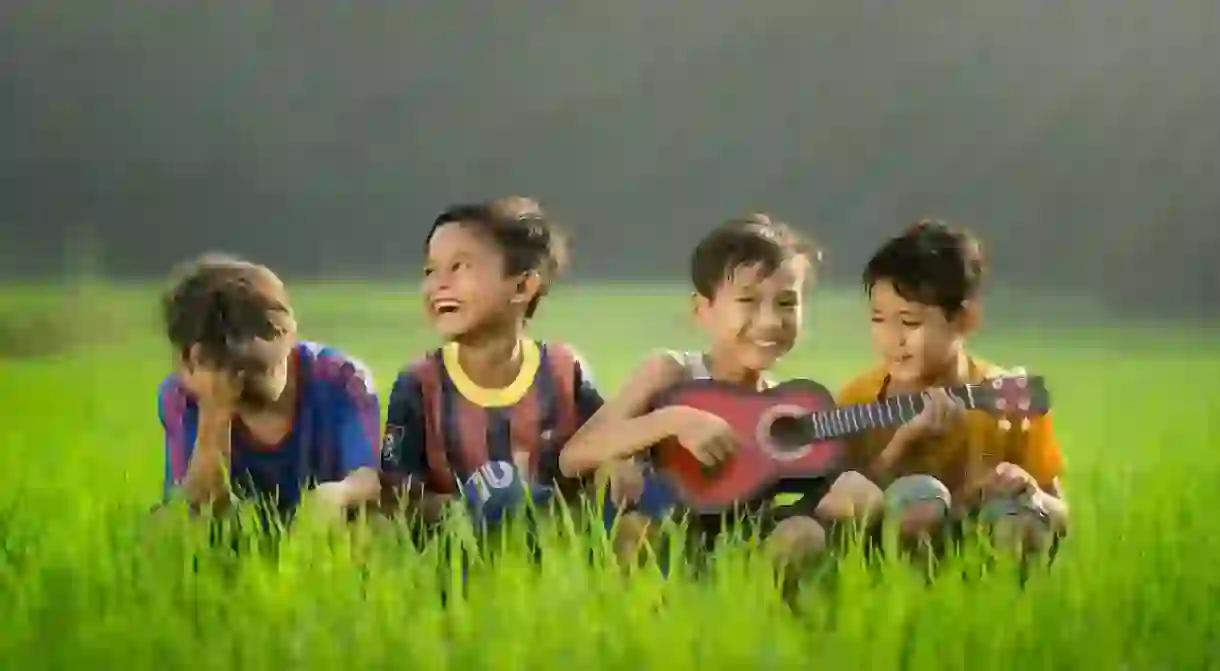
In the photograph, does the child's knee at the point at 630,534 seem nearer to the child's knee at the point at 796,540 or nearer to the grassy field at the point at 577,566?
the grassy field at the point at 577,566

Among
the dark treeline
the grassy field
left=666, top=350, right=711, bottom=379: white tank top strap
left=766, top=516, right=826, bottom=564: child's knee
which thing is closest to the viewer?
the grassy field

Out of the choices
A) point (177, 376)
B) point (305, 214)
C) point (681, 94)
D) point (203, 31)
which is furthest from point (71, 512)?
point (681, 94)

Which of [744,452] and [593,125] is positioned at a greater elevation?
[593,125]

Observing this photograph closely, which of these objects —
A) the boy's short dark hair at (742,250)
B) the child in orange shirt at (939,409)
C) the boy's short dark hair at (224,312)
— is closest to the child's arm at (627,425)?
the boy's short dark hair at (742,250)

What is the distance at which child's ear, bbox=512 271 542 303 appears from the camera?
69.6 inches

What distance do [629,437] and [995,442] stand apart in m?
0.46

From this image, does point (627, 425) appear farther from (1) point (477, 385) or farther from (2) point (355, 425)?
(2) point (355, 425)

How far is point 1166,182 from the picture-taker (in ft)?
6.55

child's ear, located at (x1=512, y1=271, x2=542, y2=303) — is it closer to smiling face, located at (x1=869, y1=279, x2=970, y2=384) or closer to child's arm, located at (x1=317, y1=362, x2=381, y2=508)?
child's arm, located at (x1=317, y1=362, x2=381, y2=508)

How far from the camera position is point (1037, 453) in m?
1.77

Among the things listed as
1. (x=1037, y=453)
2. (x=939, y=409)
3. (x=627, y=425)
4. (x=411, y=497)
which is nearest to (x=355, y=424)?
(x=411, y=497)

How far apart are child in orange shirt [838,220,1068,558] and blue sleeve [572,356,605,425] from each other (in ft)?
1.02

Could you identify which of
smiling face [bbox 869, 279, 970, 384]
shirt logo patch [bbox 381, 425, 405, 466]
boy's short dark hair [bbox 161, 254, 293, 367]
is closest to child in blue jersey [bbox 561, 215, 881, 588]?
smiling face [bbox 869, 279, 970, 384]

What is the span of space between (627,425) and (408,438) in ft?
0.89
